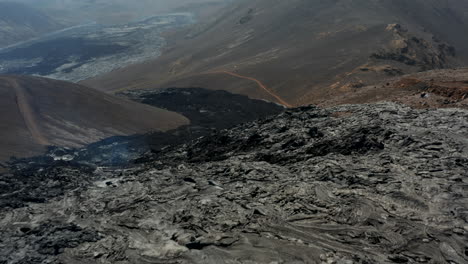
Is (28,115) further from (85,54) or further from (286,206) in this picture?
(85,54)

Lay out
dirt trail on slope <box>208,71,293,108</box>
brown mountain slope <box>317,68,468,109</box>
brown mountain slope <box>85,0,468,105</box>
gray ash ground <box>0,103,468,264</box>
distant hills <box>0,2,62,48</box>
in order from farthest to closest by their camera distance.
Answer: distant hills <box>0,2,62,48</box>, brown mountain slope <box>85,0,468,105</box>, dirt trail on slope <box>208,71,293,108</box>, brown mountain slope <box>317,68,468,109</box>, gray ash ground <box>0,103,468,264</box>

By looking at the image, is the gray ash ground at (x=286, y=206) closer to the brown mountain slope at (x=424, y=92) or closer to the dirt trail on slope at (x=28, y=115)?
the brown mountain slope at (x=424, y=92)

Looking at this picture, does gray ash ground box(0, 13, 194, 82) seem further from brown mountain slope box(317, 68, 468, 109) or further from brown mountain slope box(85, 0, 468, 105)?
brown mountain slope box(317, 68, 468, 109)

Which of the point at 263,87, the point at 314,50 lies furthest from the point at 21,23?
the point at 263,87

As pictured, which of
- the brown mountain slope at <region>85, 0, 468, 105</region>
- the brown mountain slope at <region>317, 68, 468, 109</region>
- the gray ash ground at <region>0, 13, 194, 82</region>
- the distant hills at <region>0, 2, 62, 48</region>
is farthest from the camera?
the distant hills at <region>0, 2, 62, 48</region>

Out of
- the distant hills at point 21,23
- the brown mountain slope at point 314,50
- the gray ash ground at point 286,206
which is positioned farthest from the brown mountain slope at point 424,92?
the distant hills at point 21,23

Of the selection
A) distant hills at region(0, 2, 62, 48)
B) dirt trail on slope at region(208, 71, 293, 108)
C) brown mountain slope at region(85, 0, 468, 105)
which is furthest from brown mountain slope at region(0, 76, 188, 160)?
distant hills at region(0, 2, 62, 48)

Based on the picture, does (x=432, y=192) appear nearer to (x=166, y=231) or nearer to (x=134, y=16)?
(x=166, y=231)

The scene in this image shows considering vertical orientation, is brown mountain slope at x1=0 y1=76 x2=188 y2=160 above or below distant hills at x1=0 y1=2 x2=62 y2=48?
below

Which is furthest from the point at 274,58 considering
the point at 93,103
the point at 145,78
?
the point at 93,103
